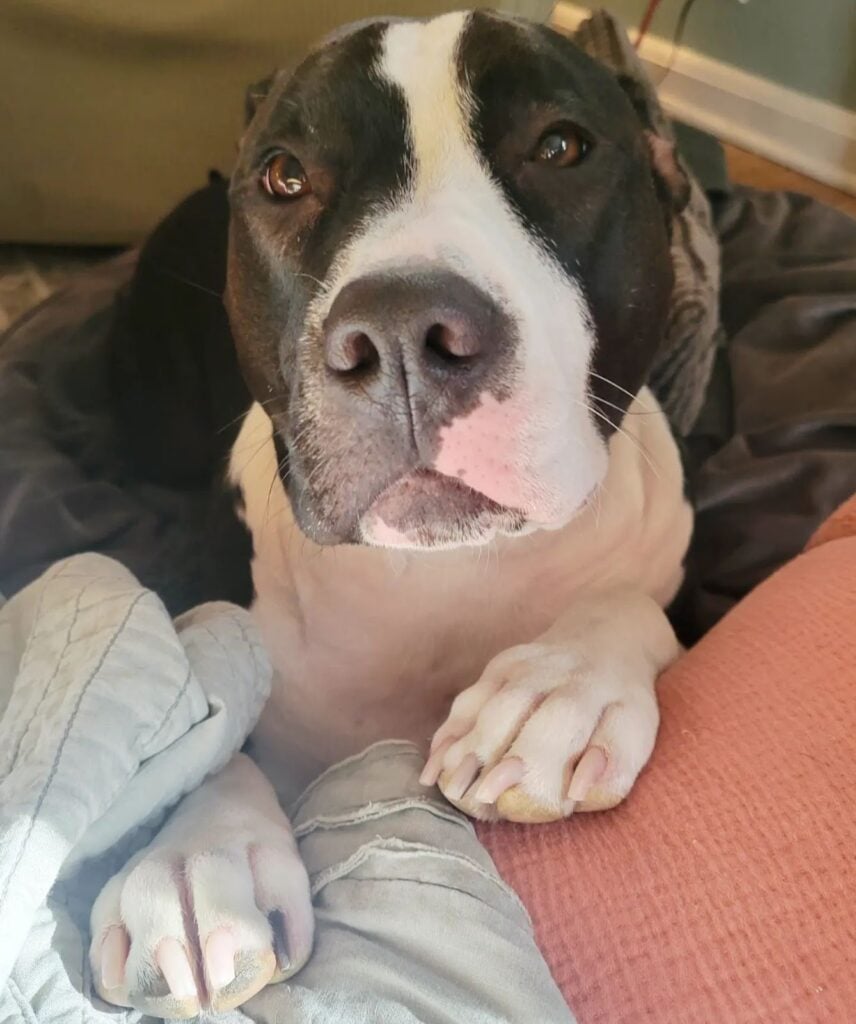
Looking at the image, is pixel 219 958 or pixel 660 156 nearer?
pixel 219 958

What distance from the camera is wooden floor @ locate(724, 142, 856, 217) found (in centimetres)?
339

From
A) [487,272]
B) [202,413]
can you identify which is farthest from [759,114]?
[487,272]

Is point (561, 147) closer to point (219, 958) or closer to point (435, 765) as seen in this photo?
point (435, 765)

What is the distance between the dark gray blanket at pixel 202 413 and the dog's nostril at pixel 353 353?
0.63 metres

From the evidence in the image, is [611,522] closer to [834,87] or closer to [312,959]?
[312,959]

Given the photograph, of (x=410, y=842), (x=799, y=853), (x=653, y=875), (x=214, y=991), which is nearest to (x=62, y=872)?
(x=214, y=991)

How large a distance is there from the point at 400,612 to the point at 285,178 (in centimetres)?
54

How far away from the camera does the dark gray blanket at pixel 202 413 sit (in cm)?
177

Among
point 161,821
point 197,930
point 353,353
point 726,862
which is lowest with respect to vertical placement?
point 161,821

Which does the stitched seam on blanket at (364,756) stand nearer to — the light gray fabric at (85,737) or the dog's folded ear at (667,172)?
the light gray fabric at (85,737)

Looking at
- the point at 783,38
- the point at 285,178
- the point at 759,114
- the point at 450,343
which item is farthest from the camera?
the point at 759,114

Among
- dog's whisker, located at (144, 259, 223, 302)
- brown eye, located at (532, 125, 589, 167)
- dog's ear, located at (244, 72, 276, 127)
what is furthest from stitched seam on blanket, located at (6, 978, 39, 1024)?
dog's whisker, located at (144, 259, 223, 302)

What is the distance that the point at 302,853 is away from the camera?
1097 mm

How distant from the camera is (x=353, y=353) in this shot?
97 centimetres
